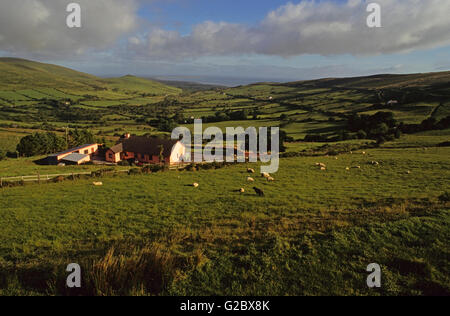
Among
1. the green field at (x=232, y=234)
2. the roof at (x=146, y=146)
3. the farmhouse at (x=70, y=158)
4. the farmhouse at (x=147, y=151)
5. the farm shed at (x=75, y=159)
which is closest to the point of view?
the green field at (x=232, y=234)

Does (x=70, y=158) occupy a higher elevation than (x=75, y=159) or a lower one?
higher

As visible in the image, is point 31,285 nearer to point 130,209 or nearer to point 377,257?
point 130,209

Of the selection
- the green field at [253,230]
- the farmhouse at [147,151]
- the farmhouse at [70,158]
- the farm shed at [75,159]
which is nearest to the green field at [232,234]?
the green field at [253,230]

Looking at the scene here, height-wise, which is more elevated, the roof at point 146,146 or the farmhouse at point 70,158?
the roof at point 146,146

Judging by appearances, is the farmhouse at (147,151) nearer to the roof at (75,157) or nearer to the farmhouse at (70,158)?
the roof at (75,157)

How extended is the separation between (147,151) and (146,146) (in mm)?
2025

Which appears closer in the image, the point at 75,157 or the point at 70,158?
the point at 70,158

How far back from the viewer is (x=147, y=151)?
5631 centimetres

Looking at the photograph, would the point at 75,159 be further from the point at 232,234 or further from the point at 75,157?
the point at 232,234

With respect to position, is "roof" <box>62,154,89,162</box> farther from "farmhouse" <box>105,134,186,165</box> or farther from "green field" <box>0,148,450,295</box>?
"green field" <box>0,148,450,295</box>

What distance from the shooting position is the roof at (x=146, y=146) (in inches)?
2165

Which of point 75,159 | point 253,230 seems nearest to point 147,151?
point 75,159

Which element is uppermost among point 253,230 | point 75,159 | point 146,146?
point 146,146

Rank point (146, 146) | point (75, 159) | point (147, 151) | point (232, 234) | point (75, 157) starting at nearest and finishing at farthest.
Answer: point (232, 234) → point (75, 159) → point (75, 157) → point (147, 151) → point (146, 146)
